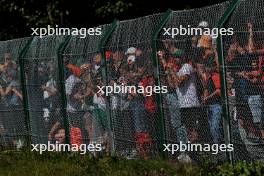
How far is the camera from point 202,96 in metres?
9.45

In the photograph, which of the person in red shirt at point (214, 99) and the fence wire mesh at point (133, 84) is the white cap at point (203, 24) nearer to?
the person in red shirt at point (214, 99)

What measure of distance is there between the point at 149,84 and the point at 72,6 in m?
7.83

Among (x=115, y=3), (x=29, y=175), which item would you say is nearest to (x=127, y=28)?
(x=29, y=175)

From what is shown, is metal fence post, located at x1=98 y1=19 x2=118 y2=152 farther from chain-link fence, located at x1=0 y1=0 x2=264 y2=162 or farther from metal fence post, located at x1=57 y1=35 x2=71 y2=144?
metal fence post, located at x1=57 y1=35 x2=71 y2=144

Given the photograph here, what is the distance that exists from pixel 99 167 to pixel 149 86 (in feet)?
4.84

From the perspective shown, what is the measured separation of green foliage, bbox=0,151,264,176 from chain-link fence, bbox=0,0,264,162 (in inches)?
10.6

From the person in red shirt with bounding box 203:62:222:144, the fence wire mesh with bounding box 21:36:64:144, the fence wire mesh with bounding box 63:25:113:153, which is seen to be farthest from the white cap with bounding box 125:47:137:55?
the fence wire mesh with bounding box 21:36:64:144

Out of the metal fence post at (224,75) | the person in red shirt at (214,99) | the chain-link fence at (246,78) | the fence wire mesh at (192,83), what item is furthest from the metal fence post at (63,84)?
the chain-link fence at (246,78)

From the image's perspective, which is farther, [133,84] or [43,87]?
[43,87]

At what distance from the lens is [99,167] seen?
1049 cm

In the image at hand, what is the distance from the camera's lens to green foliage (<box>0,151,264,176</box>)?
8.84m

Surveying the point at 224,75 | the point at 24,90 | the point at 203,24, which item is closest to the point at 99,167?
the point at 224,75

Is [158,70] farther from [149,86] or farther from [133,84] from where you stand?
[133,84]

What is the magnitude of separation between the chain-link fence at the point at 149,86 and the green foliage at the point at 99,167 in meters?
0.27
